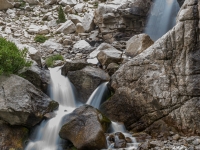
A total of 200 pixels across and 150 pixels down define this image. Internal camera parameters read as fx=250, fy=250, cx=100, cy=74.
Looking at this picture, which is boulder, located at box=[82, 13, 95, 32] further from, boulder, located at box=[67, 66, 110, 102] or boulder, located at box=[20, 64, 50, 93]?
boulder, located at box=[20, 64, 50, 93]

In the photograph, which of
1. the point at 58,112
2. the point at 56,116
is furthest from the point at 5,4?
the point at 56,116

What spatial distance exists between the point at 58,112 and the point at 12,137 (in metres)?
2.55

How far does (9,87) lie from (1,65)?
3.52ft

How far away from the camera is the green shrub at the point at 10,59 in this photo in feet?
34.7

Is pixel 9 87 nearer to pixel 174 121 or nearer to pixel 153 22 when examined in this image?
pixel 174 121

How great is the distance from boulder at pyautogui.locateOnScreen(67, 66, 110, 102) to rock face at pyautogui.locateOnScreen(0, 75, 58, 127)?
2.34m

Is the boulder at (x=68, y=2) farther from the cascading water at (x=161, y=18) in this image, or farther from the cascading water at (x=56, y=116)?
the cascading water at (x=56, y=116)

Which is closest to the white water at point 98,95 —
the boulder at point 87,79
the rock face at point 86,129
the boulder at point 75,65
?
the boulder at point 87,79

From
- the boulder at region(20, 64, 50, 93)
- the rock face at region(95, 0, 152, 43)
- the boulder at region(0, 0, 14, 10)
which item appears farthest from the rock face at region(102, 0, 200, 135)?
the boulder at region(0, 0, 14, 10)

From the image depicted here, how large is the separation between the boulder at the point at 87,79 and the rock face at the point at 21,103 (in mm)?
2337

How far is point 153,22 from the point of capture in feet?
66.3

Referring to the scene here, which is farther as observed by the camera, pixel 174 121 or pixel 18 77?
pixel 18 77

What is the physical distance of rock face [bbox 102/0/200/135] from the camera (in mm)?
9383

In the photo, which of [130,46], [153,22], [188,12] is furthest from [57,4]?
[188,12]
